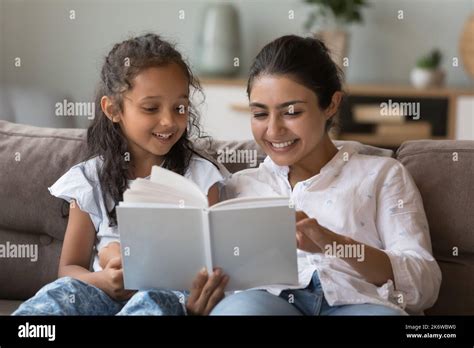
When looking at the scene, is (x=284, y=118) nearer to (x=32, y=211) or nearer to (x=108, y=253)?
(x=108, y=253)

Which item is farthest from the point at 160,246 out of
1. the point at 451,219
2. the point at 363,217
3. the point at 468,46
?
the point at 468,46

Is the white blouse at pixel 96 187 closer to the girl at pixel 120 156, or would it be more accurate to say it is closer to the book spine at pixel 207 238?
the girl at pixel 120 156

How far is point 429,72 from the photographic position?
12.5 ft

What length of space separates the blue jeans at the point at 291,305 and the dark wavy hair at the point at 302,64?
36 cm

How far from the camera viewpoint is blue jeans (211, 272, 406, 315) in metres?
1.40

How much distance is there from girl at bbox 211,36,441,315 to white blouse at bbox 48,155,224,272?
57 millimetres

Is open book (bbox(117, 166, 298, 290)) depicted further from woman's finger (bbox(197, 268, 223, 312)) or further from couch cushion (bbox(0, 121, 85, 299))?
couch cushion (bbox(0, 121, 85, 299))

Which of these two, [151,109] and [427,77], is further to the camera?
[427,77]

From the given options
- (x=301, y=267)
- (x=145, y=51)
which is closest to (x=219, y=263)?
(x=301, y=267)

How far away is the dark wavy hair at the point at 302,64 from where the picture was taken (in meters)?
1.55

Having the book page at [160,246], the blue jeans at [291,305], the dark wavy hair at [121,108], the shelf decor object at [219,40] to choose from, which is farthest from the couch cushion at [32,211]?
the shelf decor object at [219,40]

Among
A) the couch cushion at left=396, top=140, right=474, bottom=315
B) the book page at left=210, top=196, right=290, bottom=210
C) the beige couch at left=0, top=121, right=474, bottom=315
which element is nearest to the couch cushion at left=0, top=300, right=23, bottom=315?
the beige couch at left=0, top=121, right=474, bottom=315

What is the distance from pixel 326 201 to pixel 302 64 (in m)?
0.26
